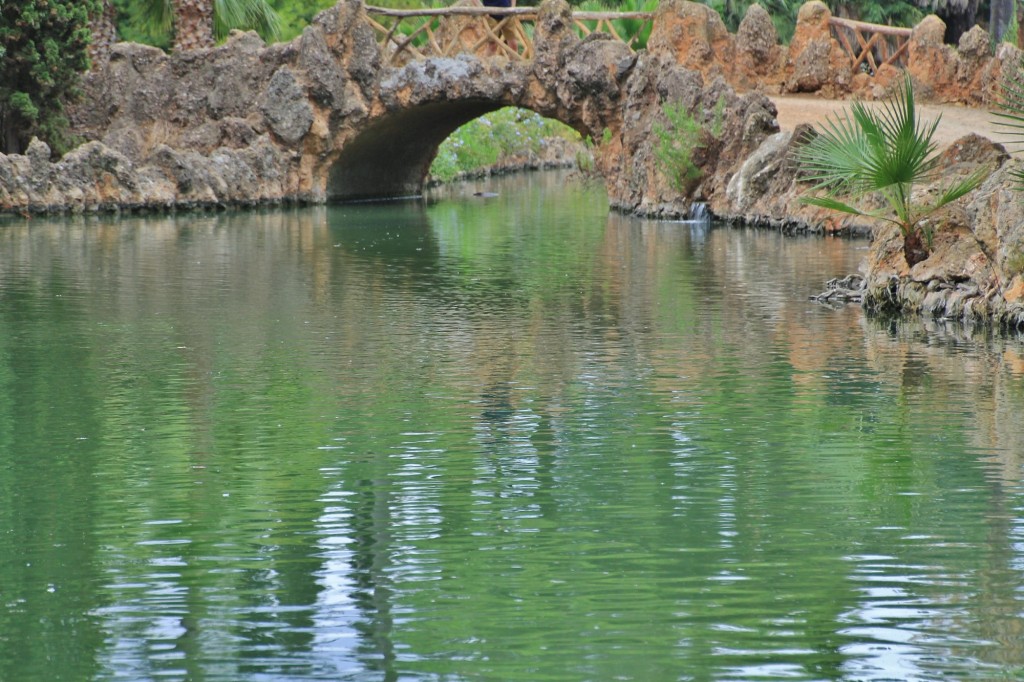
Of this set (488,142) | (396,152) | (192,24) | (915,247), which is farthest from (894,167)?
(488,142)

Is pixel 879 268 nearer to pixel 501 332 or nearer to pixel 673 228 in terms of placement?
pixel 501 332

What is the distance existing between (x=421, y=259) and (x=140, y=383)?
10183 millimetres

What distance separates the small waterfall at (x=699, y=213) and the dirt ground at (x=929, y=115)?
6.84 ft

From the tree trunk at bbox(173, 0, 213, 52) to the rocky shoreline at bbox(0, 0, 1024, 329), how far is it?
81cm

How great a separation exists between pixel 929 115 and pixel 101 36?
18385 mm

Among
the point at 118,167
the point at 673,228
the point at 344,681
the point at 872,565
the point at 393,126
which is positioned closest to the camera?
the point at 344,681

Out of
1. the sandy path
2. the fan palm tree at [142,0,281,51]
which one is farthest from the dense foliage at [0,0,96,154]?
the sandy path

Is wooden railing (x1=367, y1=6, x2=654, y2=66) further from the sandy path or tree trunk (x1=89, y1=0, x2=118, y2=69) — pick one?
tree trunk (x1=89, y1=0, x2=118, y2=69)

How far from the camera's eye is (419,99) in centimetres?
3309

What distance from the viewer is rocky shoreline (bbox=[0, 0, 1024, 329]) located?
28047mm

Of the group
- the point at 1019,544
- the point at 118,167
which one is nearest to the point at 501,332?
the point at 1019,544

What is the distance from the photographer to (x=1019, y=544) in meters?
6.39

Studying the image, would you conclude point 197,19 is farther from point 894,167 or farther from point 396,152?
point 894,167

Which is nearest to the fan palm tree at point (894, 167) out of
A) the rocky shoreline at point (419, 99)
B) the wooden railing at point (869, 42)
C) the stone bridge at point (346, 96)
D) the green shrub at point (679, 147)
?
the rocky shoreline at point (419, 99)
